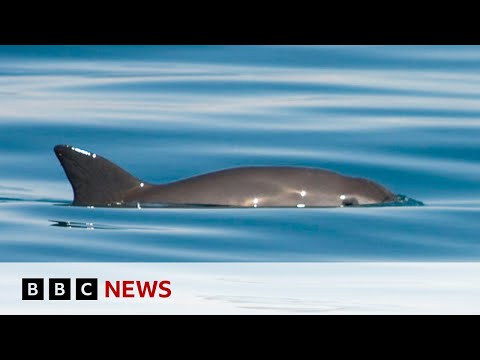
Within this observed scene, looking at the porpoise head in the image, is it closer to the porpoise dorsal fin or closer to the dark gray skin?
the dark gray skin

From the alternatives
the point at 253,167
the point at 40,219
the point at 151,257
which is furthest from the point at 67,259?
the point at 253,167

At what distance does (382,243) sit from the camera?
745 inches

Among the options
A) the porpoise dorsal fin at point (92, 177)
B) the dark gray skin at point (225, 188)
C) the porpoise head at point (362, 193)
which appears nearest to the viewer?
the dark gray skin at point (225, 188)

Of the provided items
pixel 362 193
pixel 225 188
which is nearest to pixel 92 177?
pixel 225 188

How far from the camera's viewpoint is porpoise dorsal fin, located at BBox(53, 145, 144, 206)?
21.0 m

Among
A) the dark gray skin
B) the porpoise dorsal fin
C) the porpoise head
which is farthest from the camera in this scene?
the porpoise dorsal fin

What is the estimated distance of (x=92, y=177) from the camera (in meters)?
21.0

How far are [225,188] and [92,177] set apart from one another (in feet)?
5.66

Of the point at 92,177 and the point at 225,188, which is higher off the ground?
the point at 92,177

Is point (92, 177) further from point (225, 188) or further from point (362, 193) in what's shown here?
point (362, 193)

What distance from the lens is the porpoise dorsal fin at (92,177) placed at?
2097 centimetres

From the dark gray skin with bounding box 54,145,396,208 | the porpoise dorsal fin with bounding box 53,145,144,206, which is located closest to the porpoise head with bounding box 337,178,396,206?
the dark gray skin with bounding box 54,145,396,208

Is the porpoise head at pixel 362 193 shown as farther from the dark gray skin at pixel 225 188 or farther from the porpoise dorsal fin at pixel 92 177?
the porpoise dorsal fin at pixel 92 177

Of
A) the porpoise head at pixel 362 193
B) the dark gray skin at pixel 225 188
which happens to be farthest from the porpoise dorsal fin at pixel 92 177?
the porpoise head at pixel 362 193
